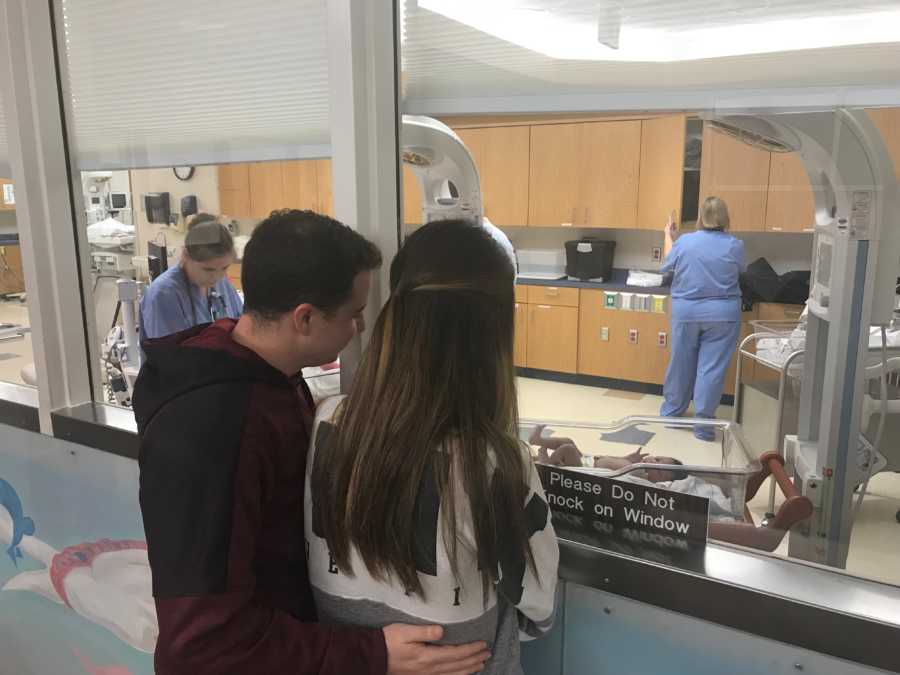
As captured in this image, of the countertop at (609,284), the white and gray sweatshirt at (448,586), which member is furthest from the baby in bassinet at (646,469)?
the countertop at (609,284)

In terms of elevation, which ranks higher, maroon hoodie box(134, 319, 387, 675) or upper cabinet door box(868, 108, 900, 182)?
upper cabinet door box(868, 108, 900, 182)

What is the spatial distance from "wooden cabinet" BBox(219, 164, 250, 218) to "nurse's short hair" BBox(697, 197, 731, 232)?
2.83m

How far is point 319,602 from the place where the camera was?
1083 millimetres

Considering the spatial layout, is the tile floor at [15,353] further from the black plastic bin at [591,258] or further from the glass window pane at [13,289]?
the black plastic bin at [591,258]

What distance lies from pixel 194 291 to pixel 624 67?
1749 mm

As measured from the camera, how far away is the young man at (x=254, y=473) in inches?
35.7

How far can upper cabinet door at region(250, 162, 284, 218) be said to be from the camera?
426 cm

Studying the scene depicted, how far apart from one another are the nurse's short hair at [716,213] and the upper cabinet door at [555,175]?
4237 millimetres

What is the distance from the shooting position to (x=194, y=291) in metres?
2.47

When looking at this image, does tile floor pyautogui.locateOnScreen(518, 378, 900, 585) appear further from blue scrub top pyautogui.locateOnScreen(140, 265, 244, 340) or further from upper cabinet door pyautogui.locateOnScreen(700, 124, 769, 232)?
blue scrub top pyautogui.locateOnScreen(140, 265, 244, 340)

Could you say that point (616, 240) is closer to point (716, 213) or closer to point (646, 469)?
point (716, 213)

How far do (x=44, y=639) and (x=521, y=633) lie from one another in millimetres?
1705

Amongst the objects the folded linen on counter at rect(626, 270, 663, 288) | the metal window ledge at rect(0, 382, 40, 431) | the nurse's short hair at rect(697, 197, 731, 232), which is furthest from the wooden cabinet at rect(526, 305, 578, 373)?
the metal window ledge at rect(0, 382, 40, 431)

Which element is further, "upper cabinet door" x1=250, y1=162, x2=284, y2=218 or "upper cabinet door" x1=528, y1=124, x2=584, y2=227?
"upper cabinet door" x1=528, y1=124, x2=584, y2=227
